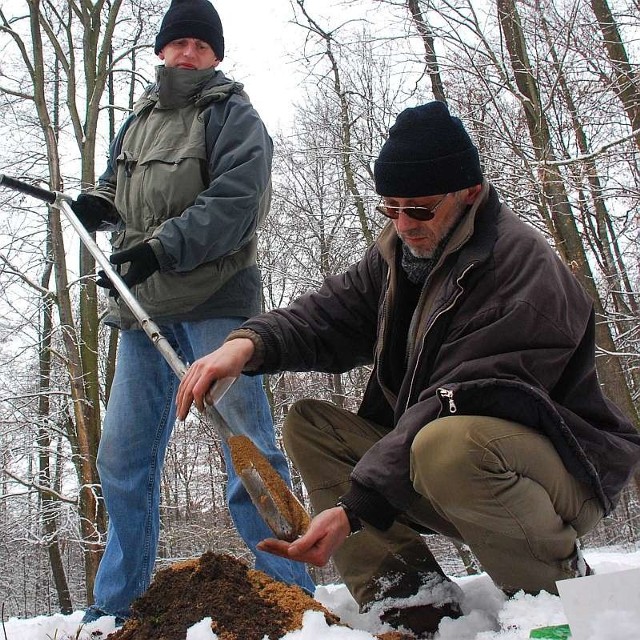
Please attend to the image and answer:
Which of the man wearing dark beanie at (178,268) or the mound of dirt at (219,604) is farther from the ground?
the man wearing dark beanie at (178,268)

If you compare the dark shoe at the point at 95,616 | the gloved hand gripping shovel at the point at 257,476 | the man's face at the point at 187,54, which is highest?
the man's face at the point at 187,54

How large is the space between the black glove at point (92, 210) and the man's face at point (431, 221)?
61.4 inches

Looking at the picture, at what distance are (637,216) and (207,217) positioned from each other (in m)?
7.79

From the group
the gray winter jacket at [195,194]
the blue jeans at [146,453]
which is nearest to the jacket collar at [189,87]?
the gray winter jacket at [195,194]

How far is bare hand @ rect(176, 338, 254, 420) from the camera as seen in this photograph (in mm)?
2160

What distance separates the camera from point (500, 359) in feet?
6.20

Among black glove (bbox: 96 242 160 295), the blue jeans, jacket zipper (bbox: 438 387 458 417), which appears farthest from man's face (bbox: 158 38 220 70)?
jacket zipper (bbox: 438 387 458 417)

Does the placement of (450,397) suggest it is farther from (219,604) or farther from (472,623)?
(219,604)

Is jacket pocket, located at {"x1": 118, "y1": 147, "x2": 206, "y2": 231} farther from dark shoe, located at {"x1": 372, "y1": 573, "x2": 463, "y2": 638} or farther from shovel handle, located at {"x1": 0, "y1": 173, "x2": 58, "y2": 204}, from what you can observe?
dark shoe, located at {"x1": 372, "y1": 573, "x2": 463, "y2": 638}

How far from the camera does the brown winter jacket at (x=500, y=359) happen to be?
1.91 metres

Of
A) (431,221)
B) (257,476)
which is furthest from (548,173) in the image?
(257,476)

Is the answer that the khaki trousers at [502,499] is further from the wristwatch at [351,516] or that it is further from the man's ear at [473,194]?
the man's ear at [473,194]

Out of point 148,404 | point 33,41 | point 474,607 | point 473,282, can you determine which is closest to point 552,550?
point 474,607

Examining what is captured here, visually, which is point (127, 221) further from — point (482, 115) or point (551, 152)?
point (482, 115)
